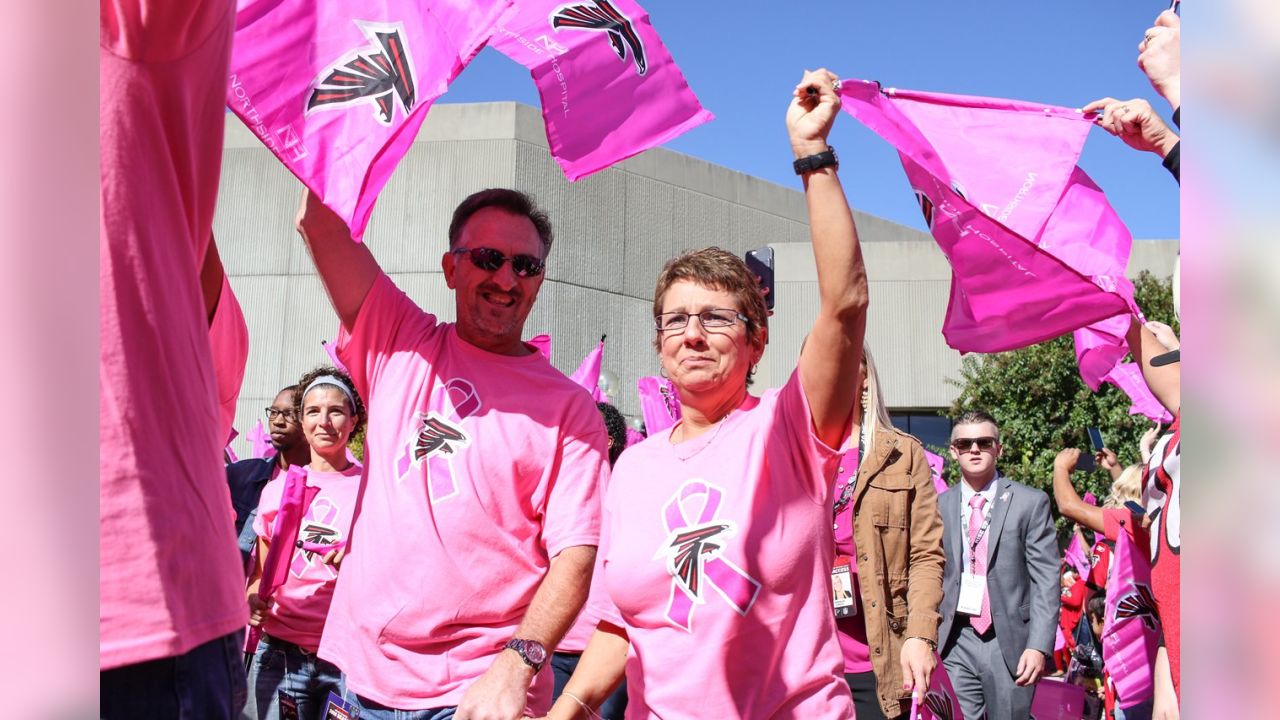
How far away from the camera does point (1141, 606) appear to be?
5.26 metres

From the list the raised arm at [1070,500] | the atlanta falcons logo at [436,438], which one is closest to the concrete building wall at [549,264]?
the raised arm at [1070,500]

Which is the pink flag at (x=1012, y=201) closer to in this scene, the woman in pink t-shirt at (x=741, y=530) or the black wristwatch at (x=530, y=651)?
the woman in pink t-shirt at (x=741, y=530)

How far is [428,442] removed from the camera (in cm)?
326

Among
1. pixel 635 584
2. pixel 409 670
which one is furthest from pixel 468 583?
pixel 635 584

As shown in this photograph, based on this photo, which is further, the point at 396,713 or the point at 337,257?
the point at 337,257

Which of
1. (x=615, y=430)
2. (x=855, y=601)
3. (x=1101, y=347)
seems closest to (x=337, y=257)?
(x=855, y=601)

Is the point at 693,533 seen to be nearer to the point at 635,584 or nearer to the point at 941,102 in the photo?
the point at 635,584

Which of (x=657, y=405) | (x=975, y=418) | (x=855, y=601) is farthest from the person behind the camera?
(x=657, y=405)

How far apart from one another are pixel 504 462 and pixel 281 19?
1.37 m

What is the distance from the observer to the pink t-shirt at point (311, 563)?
5301 millimetres

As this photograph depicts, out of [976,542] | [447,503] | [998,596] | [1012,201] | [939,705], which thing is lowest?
[939,705]

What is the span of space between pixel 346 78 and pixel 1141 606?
4046mm

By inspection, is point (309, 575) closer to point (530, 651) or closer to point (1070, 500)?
point (530, 651)

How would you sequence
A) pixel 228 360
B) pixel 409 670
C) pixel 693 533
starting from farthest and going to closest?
pixel 409 670 < pixel 693 533 < pixel 228 360
